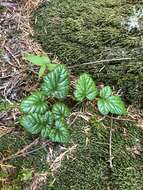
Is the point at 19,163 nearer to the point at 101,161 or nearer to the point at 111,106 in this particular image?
the point at 101,161

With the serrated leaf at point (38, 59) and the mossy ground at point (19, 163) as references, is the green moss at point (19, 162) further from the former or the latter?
the serrated leaf at point (38, 59)

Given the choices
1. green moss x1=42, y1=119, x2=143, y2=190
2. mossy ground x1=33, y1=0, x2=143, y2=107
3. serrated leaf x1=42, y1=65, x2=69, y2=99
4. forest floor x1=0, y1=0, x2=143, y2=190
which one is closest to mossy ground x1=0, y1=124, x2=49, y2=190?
forest floor x1=0, y1=0, x2=143, y2=190

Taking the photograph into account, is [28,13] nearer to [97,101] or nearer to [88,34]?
[88,34]

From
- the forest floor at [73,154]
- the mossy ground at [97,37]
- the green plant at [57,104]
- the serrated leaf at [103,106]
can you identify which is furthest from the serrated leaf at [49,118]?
the mossy ground at [97,37]

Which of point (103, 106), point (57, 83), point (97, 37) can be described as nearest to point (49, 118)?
point (57, 83)

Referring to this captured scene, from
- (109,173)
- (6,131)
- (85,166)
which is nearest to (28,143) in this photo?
(6,131)

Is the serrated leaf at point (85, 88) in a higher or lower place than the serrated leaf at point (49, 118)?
higher

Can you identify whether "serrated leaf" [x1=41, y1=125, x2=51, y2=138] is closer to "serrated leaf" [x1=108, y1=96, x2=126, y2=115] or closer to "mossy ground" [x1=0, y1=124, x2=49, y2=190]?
"mossy ground" [x1=0, y1=124, x2=49, y2=190]
